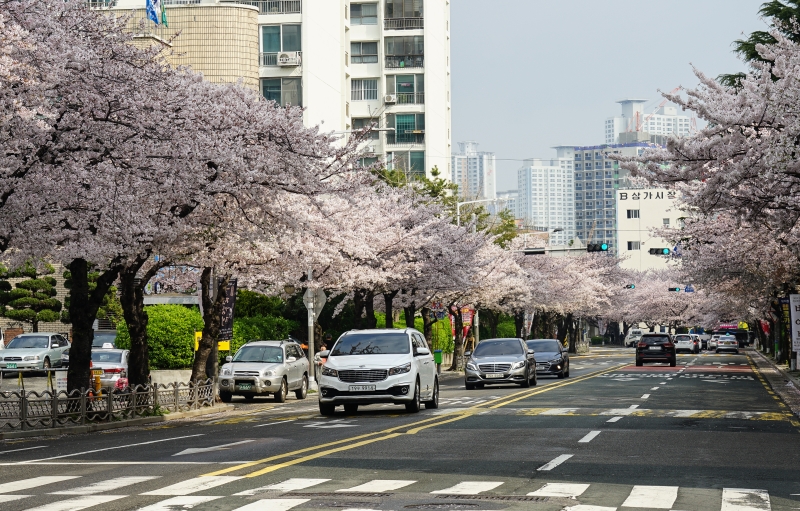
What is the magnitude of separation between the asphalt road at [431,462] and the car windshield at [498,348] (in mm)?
10851

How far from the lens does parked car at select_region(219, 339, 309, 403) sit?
3189 cm

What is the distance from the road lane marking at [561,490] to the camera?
35.5 ft

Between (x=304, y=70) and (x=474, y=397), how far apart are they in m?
32.6

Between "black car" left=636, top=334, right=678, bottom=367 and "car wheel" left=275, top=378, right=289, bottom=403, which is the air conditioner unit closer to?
"black car" left=636, top=334, right=678, bottom=367

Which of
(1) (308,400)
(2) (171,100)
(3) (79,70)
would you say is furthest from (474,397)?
(3) (79,70)

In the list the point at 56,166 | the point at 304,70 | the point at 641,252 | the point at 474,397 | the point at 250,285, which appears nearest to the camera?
the point at 56,166

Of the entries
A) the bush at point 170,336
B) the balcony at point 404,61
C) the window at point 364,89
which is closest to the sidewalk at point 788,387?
the bush at point 170,336

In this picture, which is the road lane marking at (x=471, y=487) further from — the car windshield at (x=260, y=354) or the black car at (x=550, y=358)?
the black car at (x=550, y=358)

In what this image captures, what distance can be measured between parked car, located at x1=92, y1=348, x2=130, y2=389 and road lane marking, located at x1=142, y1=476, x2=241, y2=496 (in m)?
20.2

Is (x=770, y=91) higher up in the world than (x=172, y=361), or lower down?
higher up

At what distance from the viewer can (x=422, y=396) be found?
978 inches

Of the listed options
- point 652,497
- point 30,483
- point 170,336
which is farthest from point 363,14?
point 652,497

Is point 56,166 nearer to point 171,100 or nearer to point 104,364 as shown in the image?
point 171,100

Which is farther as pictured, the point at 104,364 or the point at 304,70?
the point at 304,70
